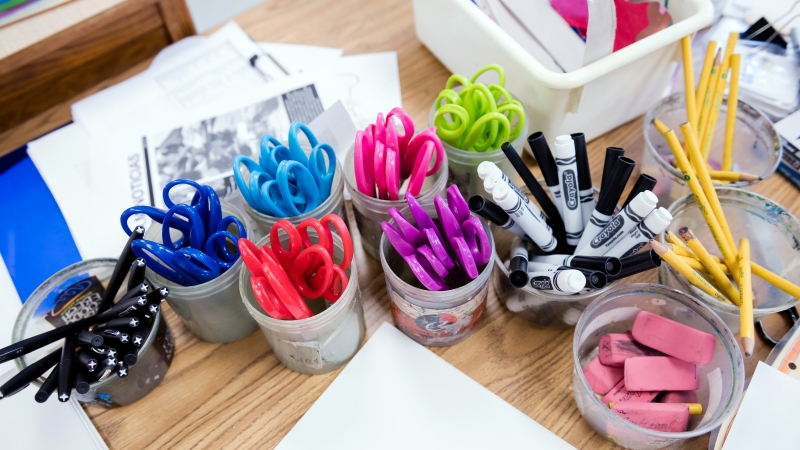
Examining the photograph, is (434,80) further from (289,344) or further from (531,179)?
(289,344)

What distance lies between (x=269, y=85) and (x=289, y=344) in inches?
13.4

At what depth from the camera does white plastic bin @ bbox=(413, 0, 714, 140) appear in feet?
1.53

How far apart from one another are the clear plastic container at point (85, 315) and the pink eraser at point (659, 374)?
0.35 m

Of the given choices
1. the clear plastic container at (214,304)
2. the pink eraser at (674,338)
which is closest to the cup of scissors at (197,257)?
the clear plastic container at (214,304)

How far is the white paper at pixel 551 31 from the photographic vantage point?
0.48 metres

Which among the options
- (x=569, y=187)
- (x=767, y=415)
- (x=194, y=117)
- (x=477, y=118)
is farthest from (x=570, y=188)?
(x=194, y=117)

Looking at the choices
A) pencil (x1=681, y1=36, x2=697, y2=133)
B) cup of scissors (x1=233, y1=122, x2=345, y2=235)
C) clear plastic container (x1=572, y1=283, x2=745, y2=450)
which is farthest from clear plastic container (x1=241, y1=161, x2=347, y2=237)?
pencil (x1=681, y1=36, x2=697, y2=133)

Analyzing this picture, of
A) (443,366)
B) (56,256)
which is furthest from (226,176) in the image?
(443,366)

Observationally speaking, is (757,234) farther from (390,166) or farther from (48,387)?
(48,387)

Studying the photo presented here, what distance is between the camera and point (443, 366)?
16.9 inches

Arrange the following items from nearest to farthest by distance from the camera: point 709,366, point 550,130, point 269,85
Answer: point 709,366, point 550,130, point 269,85

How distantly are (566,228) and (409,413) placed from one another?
0.19 metres

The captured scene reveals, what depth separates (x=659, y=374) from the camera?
385 millimetres

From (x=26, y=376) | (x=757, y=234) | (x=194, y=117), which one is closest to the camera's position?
(x=26, y=376)
